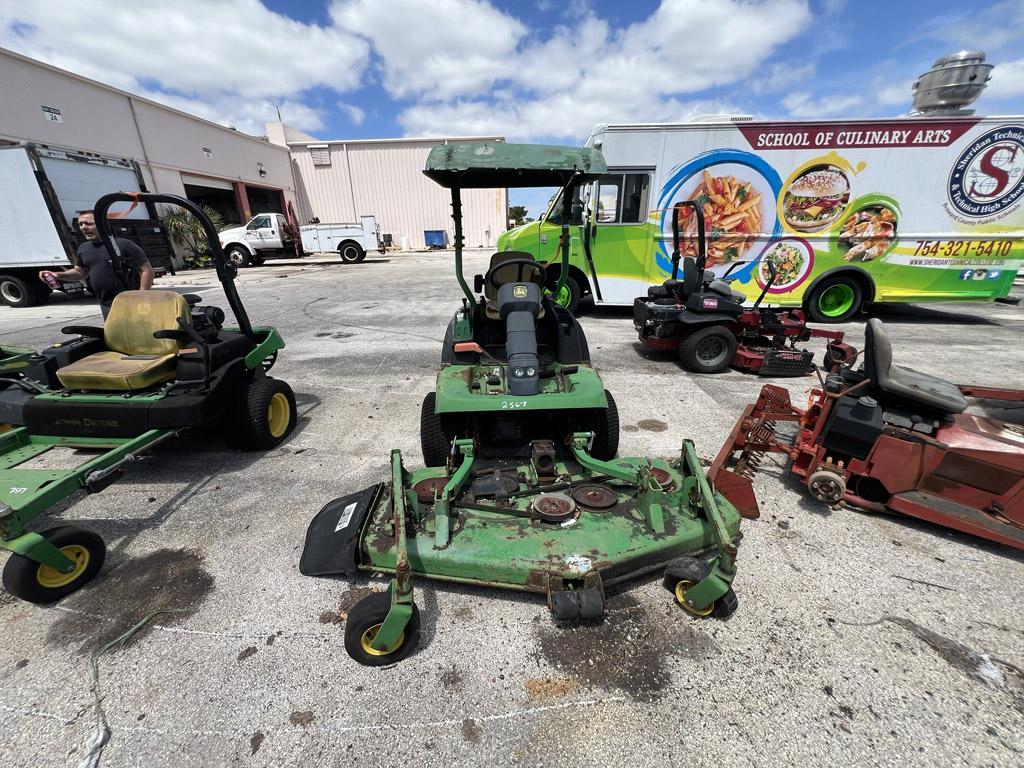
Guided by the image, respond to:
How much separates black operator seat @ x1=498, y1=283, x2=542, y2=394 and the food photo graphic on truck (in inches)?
203

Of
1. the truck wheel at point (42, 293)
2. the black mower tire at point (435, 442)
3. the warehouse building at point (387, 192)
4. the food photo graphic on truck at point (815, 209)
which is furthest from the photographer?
the warehouse building at point (387, 192)

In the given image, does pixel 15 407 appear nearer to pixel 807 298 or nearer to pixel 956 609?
pixel 956 609

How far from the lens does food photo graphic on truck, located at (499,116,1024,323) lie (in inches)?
287

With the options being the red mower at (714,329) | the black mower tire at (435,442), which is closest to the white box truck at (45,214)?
the black mower tire at (435,442)

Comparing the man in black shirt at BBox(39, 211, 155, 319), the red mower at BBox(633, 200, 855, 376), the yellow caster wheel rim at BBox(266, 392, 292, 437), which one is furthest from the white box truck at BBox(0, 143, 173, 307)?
the red mower at BBox(633, 200, 855, 376)

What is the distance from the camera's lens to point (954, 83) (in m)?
7.29

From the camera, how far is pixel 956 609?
227cm

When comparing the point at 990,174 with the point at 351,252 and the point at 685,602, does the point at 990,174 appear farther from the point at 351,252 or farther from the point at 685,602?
the point at 351,252

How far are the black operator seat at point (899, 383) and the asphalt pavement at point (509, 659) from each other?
2.23 feet

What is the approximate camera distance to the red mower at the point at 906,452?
104 inches

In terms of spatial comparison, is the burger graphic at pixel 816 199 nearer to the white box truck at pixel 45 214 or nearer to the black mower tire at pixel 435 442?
the black mower tire at pixel 435 442

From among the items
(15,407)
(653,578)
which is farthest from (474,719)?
(15,407)

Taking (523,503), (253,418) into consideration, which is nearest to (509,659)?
(523,503)

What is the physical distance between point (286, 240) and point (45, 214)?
9620 millimetres
